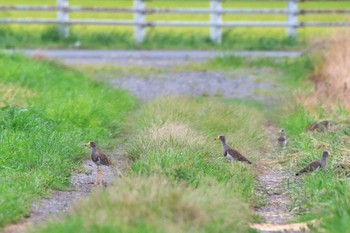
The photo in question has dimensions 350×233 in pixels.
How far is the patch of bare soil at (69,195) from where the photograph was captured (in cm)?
850

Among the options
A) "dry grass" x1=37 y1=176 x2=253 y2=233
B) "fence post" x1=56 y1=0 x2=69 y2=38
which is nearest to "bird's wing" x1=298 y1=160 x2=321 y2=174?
"dry grass" x1=37 y1=176 x2=253 y2=233

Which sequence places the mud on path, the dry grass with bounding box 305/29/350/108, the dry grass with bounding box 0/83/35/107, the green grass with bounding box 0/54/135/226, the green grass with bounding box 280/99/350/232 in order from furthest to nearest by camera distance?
the dry grass with bounding box 305/29/350/108
the dry grass with bounding box 0/83/35/107
the mud on path
the green grass with bounding box 0/54/135/226
the green grass with bounding box 280/99/350/232

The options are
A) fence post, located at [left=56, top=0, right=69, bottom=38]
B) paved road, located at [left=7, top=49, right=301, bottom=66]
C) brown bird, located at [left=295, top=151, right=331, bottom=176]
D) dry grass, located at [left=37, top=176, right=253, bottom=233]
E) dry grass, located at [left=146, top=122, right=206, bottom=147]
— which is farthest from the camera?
fence post, located at [left=56, top=0, right=69, bottom=38]

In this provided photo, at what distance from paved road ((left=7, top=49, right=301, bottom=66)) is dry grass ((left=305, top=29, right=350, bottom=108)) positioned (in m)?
3.03

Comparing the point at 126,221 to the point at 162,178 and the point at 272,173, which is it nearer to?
the point at 162,178

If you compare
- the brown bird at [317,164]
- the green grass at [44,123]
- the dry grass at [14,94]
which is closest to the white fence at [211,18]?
the green grass at [44,123]

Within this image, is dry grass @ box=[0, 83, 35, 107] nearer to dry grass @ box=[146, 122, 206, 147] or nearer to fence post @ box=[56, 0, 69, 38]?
dry grass @ box=[146, 122, 206, 147]

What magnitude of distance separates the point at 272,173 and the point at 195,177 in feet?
7.16

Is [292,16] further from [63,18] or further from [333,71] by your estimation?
[333,71]

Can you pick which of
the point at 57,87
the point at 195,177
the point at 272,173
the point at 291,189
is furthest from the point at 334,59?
the point at 195,177

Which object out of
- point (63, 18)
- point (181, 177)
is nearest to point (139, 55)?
point (63, 18)

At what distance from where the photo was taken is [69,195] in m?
9.74

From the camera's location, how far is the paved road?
21391 mm

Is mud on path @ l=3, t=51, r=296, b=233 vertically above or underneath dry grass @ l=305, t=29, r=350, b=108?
underneath
